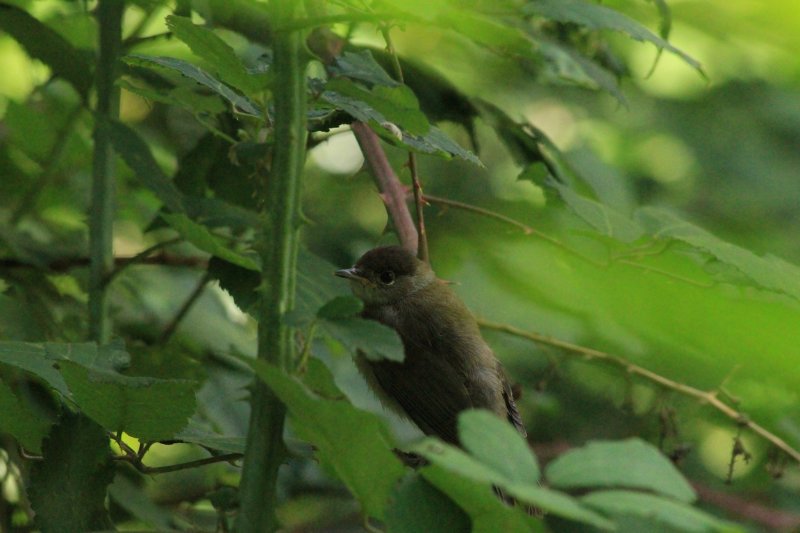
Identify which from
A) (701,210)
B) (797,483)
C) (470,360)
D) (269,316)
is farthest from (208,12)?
(701,210)

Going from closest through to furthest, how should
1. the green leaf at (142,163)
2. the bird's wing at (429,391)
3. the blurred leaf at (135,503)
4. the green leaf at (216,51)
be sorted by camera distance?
1. the green leaf at (216,51)
2. the green leaf at (142,163)
3. the blurred leaf at (135,503)
4. the bird's wing at (429,391)

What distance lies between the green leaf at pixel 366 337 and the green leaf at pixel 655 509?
0.32 meters

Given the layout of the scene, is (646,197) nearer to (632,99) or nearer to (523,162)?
(632,99)

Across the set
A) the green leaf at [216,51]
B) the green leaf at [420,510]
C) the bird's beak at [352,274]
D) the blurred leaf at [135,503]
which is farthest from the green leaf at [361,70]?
the bird's beak at [352,274]

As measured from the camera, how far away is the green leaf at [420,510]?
119 cm

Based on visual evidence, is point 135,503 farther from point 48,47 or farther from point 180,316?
point 48,47

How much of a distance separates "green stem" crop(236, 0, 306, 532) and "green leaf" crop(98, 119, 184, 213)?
2.19 ft

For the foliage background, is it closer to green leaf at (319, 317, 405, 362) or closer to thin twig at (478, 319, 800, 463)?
thin twig at (478, 319, 800, 463)

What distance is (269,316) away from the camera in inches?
50.4

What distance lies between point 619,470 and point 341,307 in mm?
421

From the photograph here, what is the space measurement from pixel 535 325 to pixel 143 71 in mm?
1017

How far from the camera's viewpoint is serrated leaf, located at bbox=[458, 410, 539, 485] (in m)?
0.95

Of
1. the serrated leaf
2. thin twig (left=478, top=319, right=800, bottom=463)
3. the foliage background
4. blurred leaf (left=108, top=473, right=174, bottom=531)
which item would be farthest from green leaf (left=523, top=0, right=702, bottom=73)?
blurred leaf (left=108, top=473, right=174, bottom=531)

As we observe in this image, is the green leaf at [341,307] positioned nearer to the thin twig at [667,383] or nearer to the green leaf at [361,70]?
the green leaf at [361,70]
